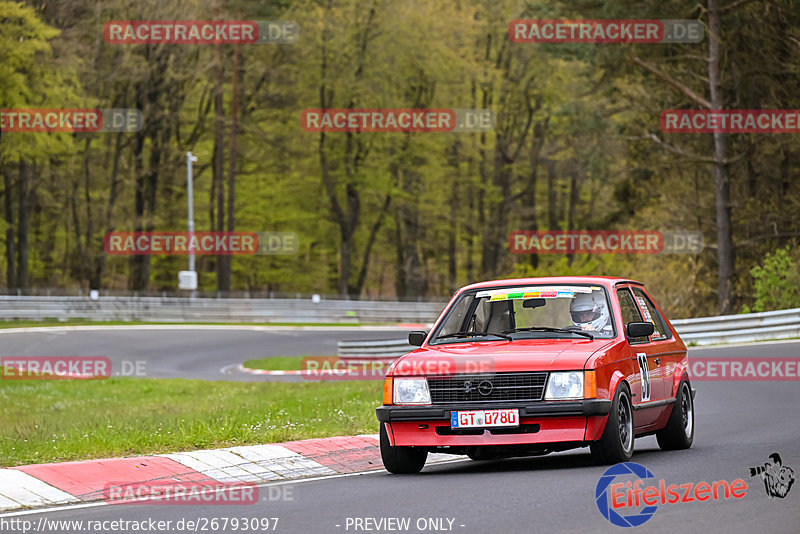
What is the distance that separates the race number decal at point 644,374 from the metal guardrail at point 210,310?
1554 inches

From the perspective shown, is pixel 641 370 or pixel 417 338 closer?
pixel 641 370

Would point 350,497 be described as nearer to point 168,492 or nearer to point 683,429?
point 168,492

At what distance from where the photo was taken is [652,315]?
491 inches

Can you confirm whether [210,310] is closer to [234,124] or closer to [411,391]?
[234,124]

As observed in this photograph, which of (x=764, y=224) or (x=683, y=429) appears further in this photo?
(x=764, y=224)

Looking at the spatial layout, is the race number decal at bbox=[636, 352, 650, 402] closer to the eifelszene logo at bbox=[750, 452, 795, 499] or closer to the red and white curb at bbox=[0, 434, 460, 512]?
the eifelszene logo at bbox=[750, 452, 795, 499]

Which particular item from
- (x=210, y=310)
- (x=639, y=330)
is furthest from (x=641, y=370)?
(x=210, y=310)

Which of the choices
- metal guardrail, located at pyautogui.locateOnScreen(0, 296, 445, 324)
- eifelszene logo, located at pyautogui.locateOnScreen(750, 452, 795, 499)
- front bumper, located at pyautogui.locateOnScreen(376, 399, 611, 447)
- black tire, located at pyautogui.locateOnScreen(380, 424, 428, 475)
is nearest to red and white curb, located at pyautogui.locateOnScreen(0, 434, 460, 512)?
black tire, located at pyautogui.locateOnScreen(380, 424, 428, 475)

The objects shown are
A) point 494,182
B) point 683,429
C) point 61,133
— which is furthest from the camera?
point 494,182

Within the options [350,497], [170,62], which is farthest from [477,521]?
[170,62]

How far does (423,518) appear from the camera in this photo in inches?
313

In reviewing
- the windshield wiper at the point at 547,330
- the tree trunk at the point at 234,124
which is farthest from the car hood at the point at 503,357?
the tree trunk at the point at 234,124

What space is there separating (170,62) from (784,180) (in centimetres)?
3406

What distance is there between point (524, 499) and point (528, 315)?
10.9 ft
